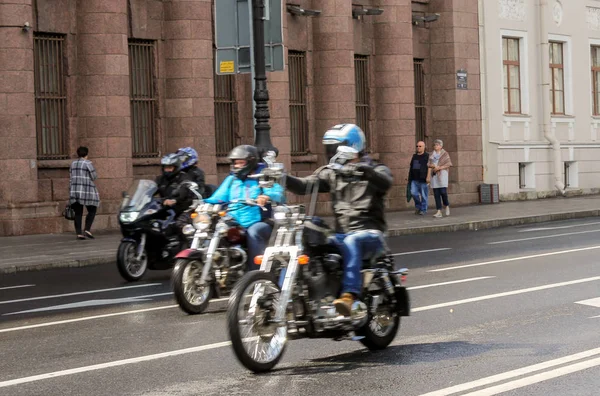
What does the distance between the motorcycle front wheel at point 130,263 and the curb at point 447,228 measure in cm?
283

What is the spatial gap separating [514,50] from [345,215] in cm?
2965

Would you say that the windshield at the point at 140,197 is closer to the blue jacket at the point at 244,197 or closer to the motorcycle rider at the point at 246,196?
the motorcycle rider at the point at 246,196

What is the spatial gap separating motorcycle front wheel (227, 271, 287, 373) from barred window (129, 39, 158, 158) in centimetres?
1912

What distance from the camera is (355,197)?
9406 mm

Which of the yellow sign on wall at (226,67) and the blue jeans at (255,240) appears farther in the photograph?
the yellow sign on wall at (226,67)

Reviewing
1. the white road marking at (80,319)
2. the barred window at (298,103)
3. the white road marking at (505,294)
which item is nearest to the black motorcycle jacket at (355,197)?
the white road marking at (505,294)

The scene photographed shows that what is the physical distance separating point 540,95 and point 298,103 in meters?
10.2

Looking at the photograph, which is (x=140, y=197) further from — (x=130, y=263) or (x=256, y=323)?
(x=256, y=323)

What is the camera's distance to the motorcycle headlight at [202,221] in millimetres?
12508

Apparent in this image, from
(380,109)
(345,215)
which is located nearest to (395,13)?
(380,109)

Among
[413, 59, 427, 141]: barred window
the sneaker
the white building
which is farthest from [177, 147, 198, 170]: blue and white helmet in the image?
the white building

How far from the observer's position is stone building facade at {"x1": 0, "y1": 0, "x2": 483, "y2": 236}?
2425 cm

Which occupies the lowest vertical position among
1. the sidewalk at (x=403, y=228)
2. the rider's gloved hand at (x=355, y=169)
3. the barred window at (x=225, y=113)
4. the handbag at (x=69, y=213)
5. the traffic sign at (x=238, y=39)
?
the sidewalk at (x=403, y=228)

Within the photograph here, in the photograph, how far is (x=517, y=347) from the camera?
9.48m
